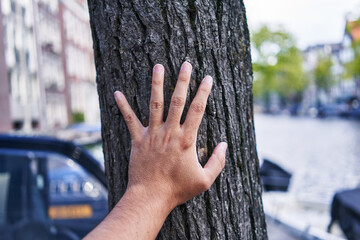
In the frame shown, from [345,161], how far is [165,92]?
46.5 feet

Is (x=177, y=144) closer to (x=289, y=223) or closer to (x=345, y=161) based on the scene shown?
(x=289, y=223)

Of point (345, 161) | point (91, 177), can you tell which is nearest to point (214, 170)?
point (91, 177)

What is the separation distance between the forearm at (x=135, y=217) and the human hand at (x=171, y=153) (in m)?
0.01

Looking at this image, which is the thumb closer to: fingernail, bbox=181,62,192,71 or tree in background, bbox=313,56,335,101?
fingernail, bbox=181,62,192,71

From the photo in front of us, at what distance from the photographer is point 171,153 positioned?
4.48 ft

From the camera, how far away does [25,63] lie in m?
30.8

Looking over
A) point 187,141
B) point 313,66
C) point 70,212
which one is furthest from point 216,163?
point 313,66

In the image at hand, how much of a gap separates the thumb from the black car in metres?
1.36

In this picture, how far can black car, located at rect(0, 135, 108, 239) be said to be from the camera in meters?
2.73

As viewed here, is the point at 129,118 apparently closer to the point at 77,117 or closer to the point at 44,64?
the point at 44,64

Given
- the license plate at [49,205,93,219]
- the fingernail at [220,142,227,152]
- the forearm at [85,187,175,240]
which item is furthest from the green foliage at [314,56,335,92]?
the forearm at [85,187,175,240]

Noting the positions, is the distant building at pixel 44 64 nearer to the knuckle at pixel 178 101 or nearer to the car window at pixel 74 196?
the car window at pixel 74 196

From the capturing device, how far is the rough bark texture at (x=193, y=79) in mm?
1494

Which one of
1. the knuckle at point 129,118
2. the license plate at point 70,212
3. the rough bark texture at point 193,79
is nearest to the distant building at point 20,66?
the license plate at point 70,212
